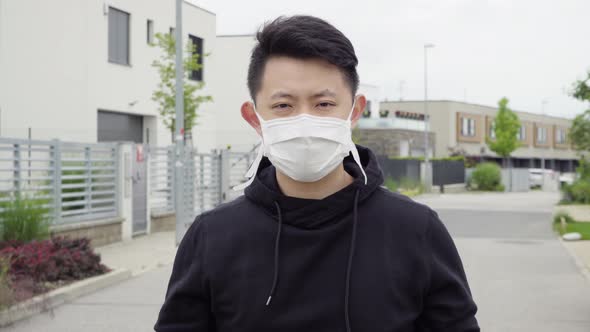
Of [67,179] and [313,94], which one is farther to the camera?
[67,179]

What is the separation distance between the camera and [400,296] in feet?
7.71

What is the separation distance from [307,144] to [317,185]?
147 millimetres

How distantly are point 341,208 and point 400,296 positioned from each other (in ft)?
1.06

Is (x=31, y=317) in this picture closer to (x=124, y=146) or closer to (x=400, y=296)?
(x=400, y=296)

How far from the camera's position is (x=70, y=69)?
74.3ft

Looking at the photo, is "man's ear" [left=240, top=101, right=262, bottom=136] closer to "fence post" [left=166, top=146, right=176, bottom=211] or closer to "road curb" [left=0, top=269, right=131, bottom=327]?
"road curb" [left=0, top=269, right=131, bottom=327]

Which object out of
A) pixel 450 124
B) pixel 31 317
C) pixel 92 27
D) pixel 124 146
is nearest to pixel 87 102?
pixel 92 27

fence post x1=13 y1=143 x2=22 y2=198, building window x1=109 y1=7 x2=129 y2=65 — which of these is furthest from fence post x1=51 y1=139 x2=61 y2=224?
building window x1=109 y1=7 x2=129 y2=65

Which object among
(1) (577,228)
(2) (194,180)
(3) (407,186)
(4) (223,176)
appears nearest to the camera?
(1) (577,228)

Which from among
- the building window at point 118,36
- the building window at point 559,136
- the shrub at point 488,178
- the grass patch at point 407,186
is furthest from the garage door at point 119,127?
the building window at point 559,136

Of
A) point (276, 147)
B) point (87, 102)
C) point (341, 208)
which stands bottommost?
point (341, 208)

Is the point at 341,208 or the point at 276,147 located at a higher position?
the point at 276,147

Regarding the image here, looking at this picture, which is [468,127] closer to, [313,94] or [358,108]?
[358,108]

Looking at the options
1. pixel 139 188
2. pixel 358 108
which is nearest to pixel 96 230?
pixel 139 188
